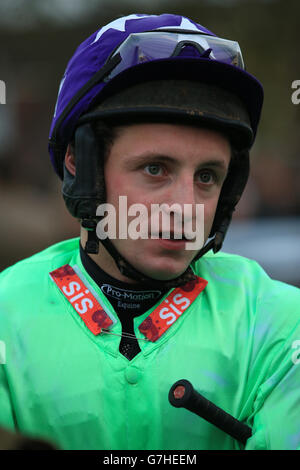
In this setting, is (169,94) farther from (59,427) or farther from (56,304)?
(59,427)

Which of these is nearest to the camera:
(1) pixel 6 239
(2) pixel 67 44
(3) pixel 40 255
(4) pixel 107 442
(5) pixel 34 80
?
(4) pixel 107 442

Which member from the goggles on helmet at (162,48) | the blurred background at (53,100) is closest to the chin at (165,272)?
the goggles on helmet at (162,48)

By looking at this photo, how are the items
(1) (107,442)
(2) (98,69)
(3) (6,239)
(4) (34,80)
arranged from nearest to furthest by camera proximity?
(1) (107,442), (2) (98,69), (3) (6,239), (4) (34,80)

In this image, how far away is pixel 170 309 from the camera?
2.43 m

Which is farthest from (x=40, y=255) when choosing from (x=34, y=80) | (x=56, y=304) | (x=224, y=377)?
(x=34, y=80)

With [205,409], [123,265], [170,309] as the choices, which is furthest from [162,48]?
[205,409]

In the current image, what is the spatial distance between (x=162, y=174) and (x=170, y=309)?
518 millimetres

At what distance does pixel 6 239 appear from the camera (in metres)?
11.5

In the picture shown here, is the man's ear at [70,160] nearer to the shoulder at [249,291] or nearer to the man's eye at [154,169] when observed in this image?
the man's eye at [154,169]

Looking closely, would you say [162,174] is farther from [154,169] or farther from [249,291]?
[249,291]

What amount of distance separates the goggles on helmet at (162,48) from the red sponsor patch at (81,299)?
763 millimetres

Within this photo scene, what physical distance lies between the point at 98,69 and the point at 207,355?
3.64ft

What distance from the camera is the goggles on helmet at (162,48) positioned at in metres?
2.28

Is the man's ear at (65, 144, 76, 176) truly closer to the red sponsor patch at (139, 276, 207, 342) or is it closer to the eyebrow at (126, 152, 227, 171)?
the eyebrow at (126, 152, 227, 171)
